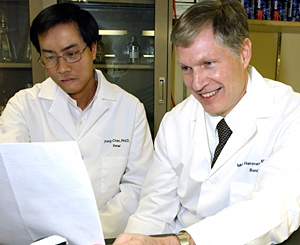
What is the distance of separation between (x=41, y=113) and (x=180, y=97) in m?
1.27

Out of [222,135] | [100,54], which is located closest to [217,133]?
[222,135]

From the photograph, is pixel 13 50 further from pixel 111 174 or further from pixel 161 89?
pixel 111 174

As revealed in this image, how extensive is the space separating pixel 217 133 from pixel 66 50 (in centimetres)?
77

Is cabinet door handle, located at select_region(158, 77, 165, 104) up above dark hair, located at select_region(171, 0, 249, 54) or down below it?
below

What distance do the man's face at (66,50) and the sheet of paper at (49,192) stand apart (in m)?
0.87

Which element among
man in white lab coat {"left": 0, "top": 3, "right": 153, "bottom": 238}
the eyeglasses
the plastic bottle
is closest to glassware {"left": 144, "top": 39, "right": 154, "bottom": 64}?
the plastic bottle

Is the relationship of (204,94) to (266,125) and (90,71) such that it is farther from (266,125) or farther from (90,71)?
(90,71)

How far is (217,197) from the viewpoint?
1001 millimetres

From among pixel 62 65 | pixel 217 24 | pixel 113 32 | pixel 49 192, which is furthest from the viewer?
pixel 113 32

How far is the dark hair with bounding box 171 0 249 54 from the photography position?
937 millimetres

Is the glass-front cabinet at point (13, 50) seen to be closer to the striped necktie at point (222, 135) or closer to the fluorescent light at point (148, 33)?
the fluorescent light at point (148, 33)

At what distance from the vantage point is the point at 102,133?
1.42 m

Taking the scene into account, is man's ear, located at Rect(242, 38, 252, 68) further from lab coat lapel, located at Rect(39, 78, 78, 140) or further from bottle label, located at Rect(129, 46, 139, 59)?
bottle label, located at Rect(129, 46, 139, 59)

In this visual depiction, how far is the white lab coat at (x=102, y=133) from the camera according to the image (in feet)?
4.46
